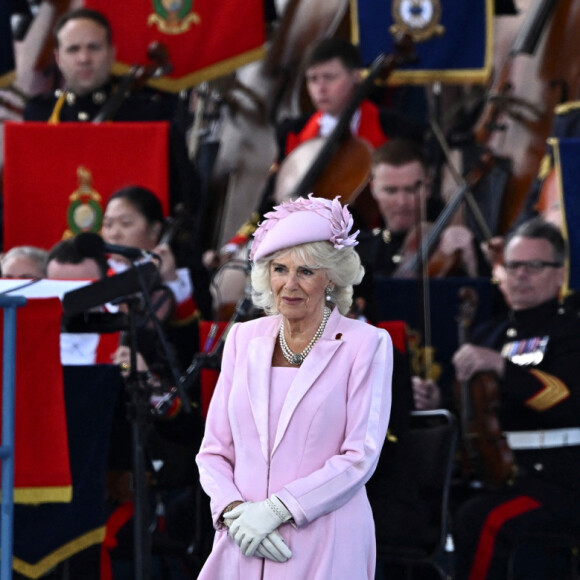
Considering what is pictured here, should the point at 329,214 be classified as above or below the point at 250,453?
above

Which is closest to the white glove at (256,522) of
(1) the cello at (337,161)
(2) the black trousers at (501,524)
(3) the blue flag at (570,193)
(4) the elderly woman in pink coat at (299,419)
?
(4) the elderly woman in pink coat at (299,419)

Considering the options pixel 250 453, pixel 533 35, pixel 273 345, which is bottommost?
pixel 250 453

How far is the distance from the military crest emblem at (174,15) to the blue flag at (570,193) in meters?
2.38

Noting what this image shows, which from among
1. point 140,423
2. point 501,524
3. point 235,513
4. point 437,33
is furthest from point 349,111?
point 235,513

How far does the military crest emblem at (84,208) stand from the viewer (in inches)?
263

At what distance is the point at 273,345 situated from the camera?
370cm

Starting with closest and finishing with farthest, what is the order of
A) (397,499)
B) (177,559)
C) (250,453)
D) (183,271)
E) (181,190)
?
(250,453) → (397,499) → (177,559) → (183,271) → (181,190)

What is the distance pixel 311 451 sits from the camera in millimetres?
3570

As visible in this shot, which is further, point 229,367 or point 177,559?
point 177,559

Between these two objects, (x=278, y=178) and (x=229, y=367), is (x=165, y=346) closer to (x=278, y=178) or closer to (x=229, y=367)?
(x=229, y=367)

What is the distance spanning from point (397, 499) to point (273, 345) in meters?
1.56

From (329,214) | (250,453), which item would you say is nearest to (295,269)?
(329,214)

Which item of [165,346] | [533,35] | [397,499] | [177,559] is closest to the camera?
[165,346]

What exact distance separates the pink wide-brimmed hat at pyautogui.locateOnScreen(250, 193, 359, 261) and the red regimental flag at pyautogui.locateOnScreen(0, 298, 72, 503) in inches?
49.2
